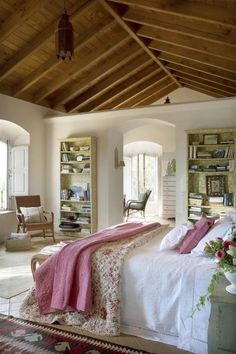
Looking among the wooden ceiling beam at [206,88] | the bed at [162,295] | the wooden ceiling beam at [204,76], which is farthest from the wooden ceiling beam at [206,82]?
the bed at [162,295]

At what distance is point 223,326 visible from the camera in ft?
5.88

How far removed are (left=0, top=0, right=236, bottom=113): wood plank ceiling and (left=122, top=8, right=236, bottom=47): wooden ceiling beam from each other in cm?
1

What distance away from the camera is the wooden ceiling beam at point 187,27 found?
433 cm

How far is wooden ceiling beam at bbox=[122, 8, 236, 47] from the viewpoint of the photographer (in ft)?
14.2

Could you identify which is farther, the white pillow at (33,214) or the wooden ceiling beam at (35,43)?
the white pillow at (33,214)

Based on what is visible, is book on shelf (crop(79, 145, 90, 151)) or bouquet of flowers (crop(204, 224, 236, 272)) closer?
bouquet of flowers (crop(204, 224, 236, 272))

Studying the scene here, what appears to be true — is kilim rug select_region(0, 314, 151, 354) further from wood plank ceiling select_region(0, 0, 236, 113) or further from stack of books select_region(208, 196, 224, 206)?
stack of books select_region(208, 196, 224, 206)

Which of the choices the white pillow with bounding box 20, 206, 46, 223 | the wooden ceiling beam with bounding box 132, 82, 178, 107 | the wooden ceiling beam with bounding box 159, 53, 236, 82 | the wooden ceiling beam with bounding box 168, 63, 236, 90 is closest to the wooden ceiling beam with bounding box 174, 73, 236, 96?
the wooden ceiling beam with bounding box 168, 63, 236, 90

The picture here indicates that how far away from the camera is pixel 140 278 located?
257cm

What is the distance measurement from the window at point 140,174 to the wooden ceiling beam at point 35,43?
6037 millimetres

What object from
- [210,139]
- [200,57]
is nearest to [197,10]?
[200,57]

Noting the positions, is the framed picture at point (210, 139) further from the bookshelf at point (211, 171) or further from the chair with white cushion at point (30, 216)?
the chair with white cushion at point (30, 216)

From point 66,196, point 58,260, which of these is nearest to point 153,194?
point 66,196

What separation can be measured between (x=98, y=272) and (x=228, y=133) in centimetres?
410
